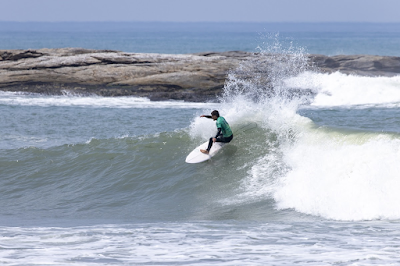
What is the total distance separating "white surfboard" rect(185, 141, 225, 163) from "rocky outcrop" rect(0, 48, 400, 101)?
13377mm

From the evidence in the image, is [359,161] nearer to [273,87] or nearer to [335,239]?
[335,239]

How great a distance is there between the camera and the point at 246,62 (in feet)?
97.5

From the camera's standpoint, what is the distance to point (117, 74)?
92.1 ft

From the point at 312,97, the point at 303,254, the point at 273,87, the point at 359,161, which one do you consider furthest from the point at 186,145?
the point at 312,97

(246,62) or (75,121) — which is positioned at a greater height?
(246,62)

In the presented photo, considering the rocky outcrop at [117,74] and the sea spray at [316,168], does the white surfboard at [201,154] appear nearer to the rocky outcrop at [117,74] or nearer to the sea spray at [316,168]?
the sea spray at [316,168]

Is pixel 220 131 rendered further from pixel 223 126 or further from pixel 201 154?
pixel 201 154

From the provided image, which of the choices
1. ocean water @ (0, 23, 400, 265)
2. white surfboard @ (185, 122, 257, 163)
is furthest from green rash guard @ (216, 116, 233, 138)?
ocean water @ (0, 23, 400, 265)

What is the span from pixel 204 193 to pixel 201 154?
196cm

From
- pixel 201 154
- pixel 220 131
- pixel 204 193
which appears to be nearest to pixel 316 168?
pixel 204 193

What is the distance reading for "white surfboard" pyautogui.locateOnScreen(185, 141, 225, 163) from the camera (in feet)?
42.4

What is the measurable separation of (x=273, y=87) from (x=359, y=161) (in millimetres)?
15927

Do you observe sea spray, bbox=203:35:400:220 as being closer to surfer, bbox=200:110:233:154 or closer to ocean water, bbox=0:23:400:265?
ocean water, bbox=0:23:400:265

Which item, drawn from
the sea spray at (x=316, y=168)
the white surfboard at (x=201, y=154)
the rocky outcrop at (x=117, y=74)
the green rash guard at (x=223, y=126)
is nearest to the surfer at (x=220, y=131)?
the green rash guard at (x=223, y=126)
